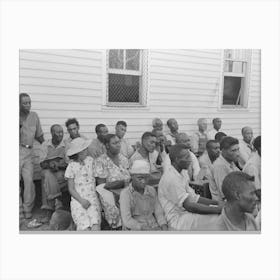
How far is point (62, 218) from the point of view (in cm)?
391

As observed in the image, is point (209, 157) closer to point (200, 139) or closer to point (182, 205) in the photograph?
point (200, 139)

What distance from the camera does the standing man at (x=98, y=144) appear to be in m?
3.88

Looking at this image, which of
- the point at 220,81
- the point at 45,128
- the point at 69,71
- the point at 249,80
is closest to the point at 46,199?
the point at 45,128

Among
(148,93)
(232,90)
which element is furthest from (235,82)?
(148,93)

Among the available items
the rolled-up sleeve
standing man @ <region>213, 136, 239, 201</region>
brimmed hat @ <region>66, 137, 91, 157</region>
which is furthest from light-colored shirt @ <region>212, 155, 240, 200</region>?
brimmed hat @ <region>66, 137, 91, 157</region>

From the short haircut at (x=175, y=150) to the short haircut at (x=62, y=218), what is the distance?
4.00ft

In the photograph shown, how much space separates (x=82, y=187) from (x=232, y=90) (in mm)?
1907

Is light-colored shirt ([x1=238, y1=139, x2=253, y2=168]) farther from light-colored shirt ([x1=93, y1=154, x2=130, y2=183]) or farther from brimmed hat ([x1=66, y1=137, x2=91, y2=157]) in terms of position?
brimmed hat ([x1=66, y1=137, x2=91, y2=157])

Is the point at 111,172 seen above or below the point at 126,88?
below

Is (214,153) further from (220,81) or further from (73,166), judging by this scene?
(73,166)

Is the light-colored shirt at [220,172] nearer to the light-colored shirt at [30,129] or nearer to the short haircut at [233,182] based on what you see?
the short haircut at [233,182]

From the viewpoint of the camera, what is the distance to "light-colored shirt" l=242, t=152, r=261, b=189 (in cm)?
390

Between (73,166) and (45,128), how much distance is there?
49 centimetres

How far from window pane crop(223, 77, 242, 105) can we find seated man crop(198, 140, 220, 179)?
0.47 meters
